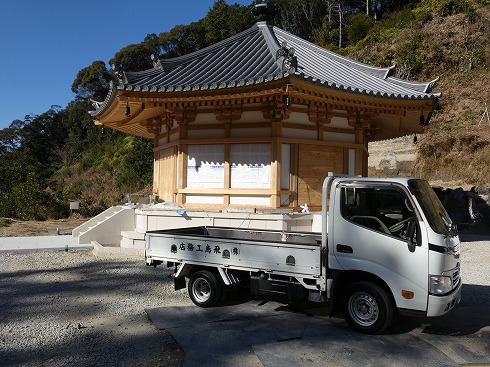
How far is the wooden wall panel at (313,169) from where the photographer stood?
1036cm

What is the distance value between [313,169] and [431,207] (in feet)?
19.0

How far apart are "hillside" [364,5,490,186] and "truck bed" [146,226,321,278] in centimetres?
2042

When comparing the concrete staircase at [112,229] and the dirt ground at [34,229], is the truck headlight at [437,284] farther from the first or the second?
the dirt ground at [34,229]

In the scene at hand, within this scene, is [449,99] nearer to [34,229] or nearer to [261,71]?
[261,71]

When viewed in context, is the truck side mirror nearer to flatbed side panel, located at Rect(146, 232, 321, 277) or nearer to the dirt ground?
flatbed side panel, located at Rect(146, 232, 321, 277)

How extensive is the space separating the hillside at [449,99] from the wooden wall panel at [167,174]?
17789 millimetres

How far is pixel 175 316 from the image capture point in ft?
18.4

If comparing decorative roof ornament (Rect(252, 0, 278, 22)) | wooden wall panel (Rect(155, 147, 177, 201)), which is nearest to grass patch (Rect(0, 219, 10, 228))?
wooden wall panel (Rect(155, 147, 177, 201))

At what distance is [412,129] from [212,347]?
12.5m

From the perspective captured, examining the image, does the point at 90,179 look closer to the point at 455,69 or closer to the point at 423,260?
the point at 455,69

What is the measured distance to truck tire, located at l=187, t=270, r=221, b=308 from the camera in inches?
235

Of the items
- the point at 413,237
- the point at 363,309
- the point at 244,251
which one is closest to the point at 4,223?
the point at 244,251

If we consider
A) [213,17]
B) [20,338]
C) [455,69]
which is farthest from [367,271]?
[213,17]

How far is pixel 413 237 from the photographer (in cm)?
451
